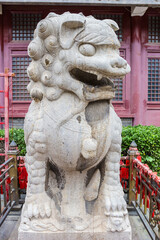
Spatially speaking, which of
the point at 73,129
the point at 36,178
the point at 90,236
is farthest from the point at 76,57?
the point at 90,236

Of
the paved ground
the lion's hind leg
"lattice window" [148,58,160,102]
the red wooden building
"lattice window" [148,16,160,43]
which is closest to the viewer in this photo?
the lion's hind leg

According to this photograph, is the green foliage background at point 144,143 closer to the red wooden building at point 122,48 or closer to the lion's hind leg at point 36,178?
the lion's hind leg at point 36,178

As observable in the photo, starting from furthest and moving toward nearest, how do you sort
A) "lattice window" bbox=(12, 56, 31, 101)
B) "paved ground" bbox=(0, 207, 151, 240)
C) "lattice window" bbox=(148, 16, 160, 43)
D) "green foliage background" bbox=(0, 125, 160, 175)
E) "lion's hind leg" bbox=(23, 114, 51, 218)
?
"lattice window" bbox=(148, 16, 160, 43) → "lattice window" bbox=(12, 56, 31, 101) → "green foliage background" bbox=(0, 125, 160, 175) → "paved ground" bbox=(0, 207, 151, 240) → "lion's hind leg" bbox=(23, 114, 51, 218)

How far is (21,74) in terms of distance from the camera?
6590mm

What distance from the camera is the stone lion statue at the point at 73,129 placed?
4.99 ft

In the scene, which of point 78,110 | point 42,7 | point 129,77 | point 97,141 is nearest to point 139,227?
point 97,141

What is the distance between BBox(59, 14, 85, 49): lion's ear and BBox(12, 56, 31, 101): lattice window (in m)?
5.30

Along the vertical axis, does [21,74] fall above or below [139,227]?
above

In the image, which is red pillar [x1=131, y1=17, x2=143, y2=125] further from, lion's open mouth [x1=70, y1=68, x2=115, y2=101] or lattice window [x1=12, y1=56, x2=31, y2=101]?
lion's open mouth [x1=70, y1=68, x2=115, y2=101]

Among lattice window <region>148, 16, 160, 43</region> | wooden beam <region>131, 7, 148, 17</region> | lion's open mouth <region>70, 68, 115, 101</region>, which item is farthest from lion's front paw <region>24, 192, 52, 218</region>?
lattice window <region>148, 16, 160, 43</region>

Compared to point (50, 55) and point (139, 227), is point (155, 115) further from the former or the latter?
point (50, 55)

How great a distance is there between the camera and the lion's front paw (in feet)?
5.47

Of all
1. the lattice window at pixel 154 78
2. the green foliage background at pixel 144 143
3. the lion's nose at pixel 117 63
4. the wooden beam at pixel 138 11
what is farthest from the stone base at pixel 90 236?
the lattice window at pixel 154 78

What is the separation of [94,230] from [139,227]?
866 mm
